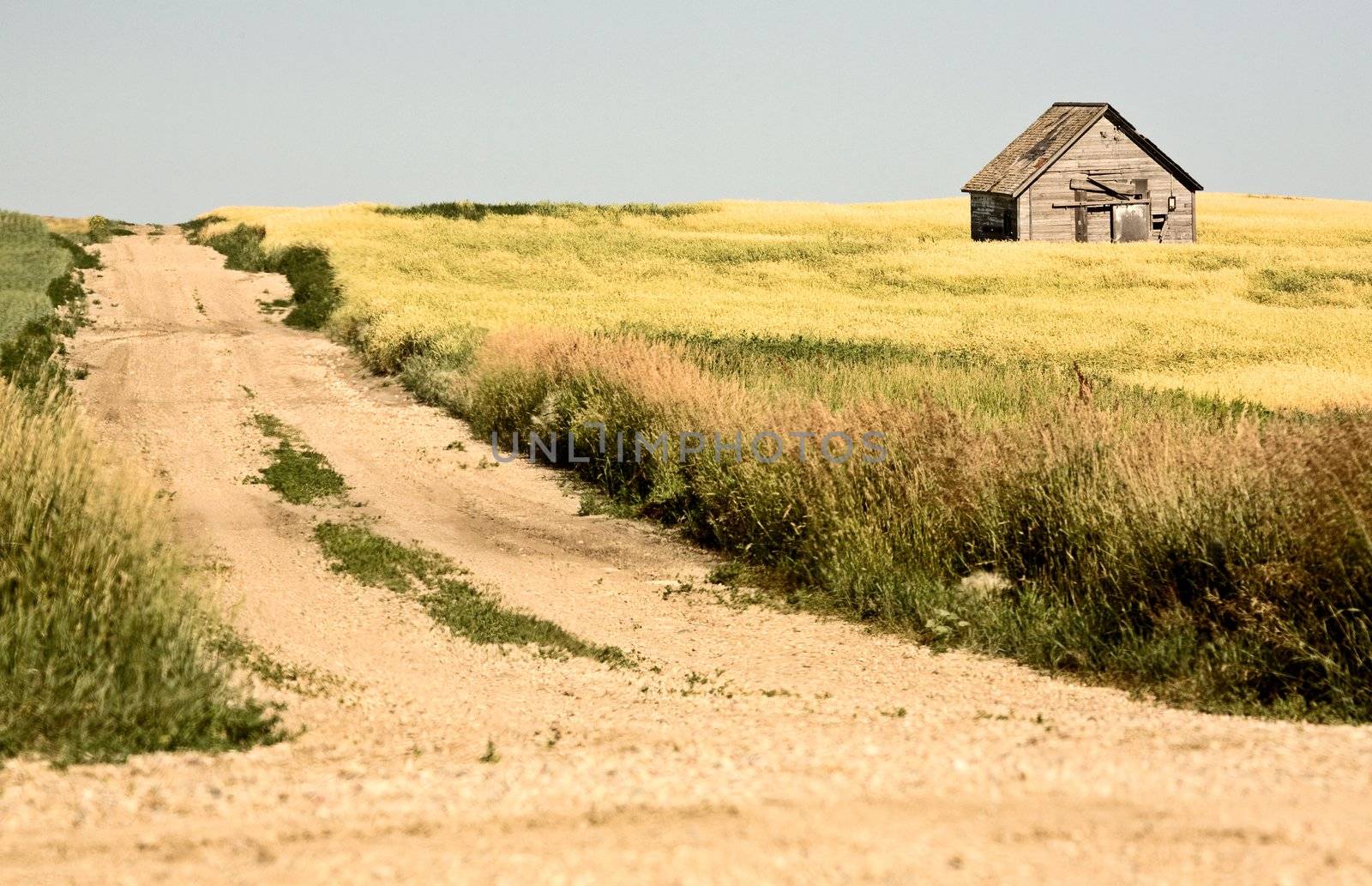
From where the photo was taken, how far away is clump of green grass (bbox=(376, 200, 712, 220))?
7069 cm

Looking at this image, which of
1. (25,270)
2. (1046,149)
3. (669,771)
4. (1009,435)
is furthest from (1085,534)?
(1046,149)

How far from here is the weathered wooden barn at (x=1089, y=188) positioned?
54.8m

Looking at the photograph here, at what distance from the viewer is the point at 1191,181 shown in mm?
57281

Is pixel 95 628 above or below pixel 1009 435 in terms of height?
below

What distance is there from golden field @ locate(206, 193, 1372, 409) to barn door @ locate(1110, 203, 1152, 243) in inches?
136

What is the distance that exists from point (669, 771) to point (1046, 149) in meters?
52.4

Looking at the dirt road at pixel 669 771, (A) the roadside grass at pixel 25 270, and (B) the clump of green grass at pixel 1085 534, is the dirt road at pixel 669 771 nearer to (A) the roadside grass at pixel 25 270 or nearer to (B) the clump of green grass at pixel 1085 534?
(B) the clump of green grass at pixel 1085 534

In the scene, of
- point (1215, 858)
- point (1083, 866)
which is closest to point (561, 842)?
point (1083, 866)

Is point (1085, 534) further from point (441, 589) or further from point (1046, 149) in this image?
point (1046, 149)

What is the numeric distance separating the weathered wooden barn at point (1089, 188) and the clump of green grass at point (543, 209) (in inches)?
809

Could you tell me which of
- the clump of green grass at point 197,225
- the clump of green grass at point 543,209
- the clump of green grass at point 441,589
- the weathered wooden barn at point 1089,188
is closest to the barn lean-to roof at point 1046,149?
the weathered wooden barn at point 1089,188

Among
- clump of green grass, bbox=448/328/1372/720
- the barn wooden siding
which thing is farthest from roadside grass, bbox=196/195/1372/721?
the barn wooden siding

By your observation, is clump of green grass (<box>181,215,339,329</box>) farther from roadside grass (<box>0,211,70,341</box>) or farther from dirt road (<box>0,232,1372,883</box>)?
dirt road (<box>0,232,1372,883</box>)

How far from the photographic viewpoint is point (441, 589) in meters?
12.9
